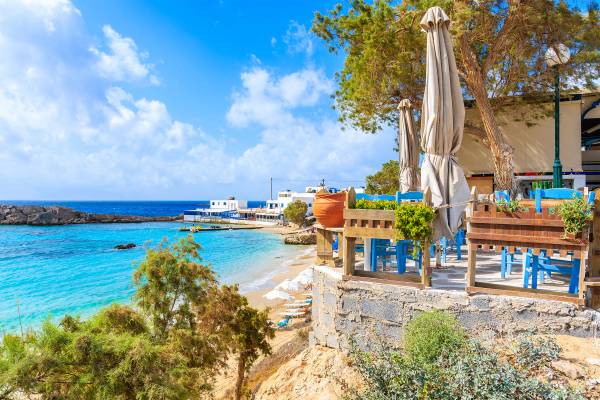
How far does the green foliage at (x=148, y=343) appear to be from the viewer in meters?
3.45

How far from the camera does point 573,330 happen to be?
169 inches

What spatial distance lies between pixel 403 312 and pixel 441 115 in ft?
11.2

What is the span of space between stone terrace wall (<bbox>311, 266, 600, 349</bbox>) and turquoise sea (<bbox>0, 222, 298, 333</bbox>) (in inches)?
155

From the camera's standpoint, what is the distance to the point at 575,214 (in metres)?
4.12

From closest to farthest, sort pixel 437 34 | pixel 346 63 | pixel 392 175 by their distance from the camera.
→ pixel 437 34 → pixel 346 63 → pixel 392 175

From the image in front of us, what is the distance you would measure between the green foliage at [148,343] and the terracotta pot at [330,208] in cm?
250

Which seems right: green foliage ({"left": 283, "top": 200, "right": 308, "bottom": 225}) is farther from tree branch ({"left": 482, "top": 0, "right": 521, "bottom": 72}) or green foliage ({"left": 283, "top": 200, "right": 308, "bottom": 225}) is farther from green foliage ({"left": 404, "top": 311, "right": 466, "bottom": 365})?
green foliage ({"left": 404, "top": 311, "right": 466, "bottom": 365})

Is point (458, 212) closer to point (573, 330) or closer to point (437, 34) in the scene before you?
point (573, 330)

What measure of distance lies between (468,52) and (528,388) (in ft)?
34.2

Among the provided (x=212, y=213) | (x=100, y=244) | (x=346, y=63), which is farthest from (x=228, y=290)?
(x=212, y=213)

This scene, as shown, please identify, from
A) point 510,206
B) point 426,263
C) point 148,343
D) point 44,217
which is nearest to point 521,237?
point 510,206

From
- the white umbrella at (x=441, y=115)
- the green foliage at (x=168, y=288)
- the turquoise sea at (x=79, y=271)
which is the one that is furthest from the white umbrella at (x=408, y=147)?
the turquoise sea at (x=79, y=271)

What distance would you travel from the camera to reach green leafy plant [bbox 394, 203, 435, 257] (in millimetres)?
4926

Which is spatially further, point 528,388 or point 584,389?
point 584,389
